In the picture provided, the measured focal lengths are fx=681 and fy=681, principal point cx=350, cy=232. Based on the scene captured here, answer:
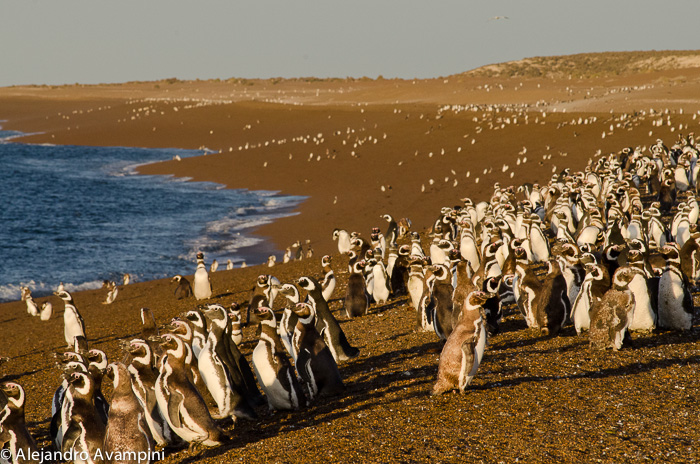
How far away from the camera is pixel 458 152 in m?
46.3

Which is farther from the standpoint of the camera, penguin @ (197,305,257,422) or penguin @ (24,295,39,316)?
penguin @ (24,295,39,316)

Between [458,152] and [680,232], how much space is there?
29.3 metres

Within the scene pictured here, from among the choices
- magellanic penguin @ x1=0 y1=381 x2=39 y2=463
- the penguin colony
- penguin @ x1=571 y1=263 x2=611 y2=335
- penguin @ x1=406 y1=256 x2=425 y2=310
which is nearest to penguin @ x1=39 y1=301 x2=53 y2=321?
the penguin colony

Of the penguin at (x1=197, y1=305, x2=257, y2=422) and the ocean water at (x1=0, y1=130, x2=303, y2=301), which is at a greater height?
the penguin at (x1=197, y1=305, x2=257, y2=422)

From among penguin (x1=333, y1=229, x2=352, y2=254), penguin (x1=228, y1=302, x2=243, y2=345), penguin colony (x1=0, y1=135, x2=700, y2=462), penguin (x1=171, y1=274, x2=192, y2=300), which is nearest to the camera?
penguin colony (x1=0, y1=135, x2=700, y2=462)

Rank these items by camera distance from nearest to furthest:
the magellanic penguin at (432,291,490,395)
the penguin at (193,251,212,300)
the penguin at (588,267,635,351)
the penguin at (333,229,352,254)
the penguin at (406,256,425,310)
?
1. the magellanic penguin at (432,291,490,395)
2. the penguin at (588,267,635,351)
3. the penguin at (406,256,425,310)
4. the penguin at (193,251,212,300)
5. the penguin at (333,229,352,254)

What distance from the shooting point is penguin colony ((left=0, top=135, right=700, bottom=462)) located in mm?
7922

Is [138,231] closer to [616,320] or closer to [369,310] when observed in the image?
[369,310]

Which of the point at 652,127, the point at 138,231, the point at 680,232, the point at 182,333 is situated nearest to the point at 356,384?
the point at 182,333

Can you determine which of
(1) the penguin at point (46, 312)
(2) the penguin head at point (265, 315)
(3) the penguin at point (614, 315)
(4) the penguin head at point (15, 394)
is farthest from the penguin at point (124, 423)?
(1) the penguin at point (46, 312)

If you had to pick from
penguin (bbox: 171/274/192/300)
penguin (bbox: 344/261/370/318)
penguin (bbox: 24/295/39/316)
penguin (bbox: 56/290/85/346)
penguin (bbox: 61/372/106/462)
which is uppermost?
penguin (bbox: 61/372/106/462)

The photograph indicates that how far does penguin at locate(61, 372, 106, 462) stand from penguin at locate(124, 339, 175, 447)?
0.53 meters

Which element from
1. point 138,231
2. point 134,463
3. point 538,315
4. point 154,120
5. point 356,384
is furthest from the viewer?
point 154,120

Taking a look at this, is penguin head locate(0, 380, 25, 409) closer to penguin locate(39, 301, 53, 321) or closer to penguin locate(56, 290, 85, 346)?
penguin locate(56, 290, 85, 346)
